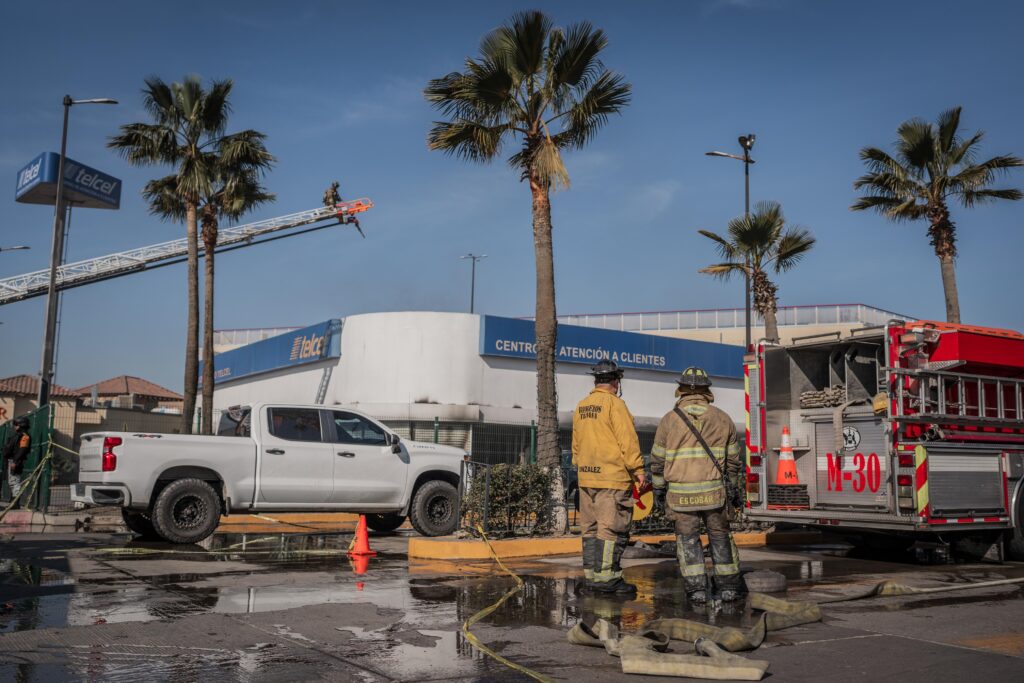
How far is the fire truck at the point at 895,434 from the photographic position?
412 inches

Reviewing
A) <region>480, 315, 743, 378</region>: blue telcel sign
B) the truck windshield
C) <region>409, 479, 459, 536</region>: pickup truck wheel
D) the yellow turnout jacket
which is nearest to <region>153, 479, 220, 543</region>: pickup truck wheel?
the truck windshield

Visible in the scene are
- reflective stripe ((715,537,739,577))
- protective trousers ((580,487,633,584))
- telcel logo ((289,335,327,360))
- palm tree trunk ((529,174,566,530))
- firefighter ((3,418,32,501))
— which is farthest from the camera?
telcel logo ((289,335,327,360))

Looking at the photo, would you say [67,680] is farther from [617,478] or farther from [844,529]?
[844,529]

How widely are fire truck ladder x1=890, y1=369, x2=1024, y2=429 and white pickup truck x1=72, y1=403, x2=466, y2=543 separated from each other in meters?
5.84

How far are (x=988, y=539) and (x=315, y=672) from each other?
361 inches

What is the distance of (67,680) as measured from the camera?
4.95 meters

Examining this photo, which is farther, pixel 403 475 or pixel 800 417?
pixel 403 475

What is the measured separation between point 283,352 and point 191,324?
7677 mm

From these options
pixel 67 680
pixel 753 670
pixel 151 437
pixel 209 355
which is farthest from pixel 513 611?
pixel 209 355

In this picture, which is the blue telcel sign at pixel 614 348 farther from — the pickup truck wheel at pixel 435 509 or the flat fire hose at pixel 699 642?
the flat fire hose at pixel 699 642

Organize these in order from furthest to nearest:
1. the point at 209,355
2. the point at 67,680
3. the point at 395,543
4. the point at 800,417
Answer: the point at 209,355 < the point at 395,543 < the point at 800,417 < the point at 67,680

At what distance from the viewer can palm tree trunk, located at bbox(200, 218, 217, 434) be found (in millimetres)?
27172

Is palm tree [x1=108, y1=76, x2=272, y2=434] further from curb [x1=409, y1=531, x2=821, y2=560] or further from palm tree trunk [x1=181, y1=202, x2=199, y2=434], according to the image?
curb [x1=409, y1=531, x2=821, y2=560]

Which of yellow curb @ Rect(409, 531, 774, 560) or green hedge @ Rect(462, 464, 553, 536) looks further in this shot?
green hedge @ Rect(462, 464, 553, 536)
